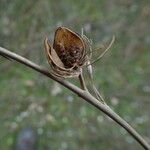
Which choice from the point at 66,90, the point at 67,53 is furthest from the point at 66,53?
the point at 66,90

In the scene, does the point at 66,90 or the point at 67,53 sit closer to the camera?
the point at 67,53

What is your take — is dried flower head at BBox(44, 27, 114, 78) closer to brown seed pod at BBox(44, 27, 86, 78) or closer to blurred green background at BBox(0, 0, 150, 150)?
brown seed pod at BBox(44, 27, 86, 78)

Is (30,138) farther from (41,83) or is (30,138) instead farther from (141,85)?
(141,85)

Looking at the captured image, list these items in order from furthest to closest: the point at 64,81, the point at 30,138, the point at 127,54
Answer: the point at 127,54
the point at 30,138
the point at 64,81

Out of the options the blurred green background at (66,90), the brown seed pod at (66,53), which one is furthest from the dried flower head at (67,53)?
the blurred green background at (66,90)

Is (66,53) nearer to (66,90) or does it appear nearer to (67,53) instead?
(67,53)

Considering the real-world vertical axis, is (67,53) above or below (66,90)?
above

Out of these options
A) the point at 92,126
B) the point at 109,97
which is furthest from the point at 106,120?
the point at 109,97
